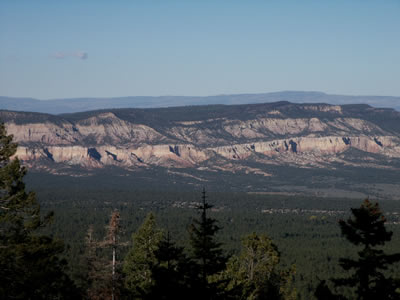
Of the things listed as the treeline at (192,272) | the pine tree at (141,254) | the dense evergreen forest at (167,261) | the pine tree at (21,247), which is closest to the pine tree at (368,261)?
the dense evergreen forest at (167,261)

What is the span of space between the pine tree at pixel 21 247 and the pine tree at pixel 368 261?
1291 cm

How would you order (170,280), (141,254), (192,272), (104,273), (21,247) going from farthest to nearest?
(104,273), (141,254), (21,247), (192,272), (170,280)

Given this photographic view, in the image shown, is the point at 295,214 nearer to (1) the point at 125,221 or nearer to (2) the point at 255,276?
(1) the point at 125,221

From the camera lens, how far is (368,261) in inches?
829

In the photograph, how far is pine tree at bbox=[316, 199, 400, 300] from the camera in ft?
67.7

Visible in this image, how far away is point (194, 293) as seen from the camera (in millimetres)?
22688

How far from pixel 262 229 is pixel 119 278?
84358 millimetres

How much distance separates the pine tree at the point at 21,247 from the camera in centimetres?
2856

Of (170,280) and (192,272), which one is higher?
(192,272)

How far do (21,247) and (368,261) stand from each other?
14403 mm

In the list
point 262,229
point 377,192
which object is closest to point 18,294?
point 262,229

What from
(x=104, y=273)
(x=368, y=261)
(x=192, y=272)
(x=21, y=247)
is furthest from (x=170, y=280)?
(x=104, y=273)

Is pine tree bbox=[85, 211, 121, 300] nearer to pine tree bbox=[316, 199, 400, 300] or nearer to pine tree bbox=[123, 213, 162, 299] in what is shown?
pine tree bbox=[123, 213, 162, 299]

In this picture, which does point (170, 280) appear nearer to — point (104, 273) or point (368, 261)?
point (368, 261)
